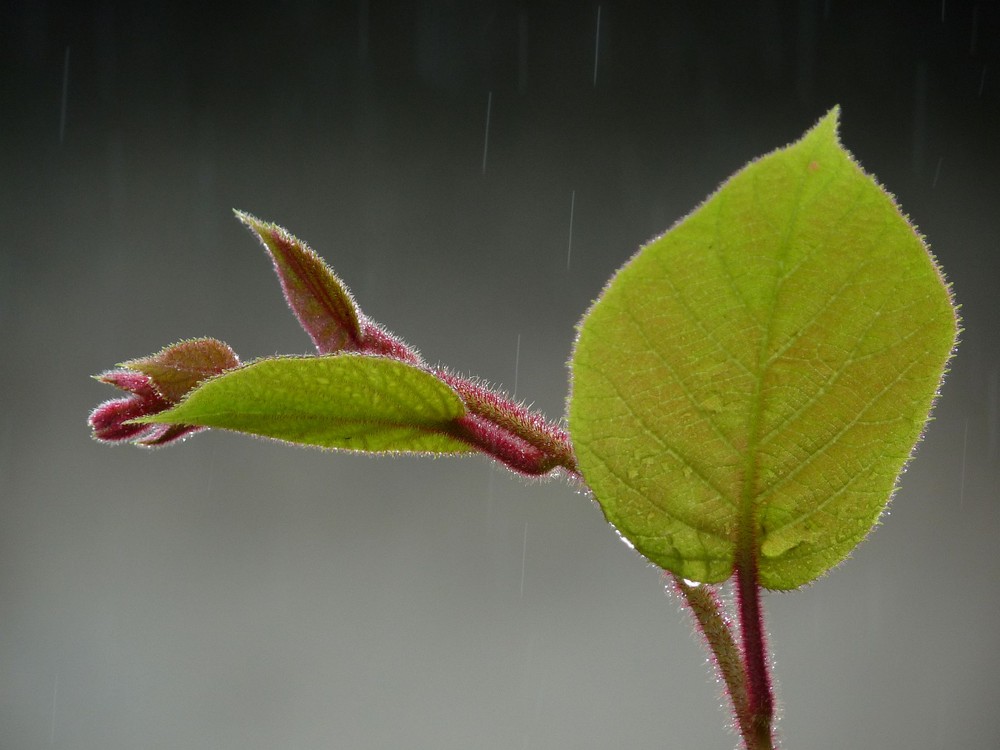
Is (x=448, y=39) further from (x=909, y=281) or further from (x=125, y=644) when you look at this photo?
(x=909, y=281)

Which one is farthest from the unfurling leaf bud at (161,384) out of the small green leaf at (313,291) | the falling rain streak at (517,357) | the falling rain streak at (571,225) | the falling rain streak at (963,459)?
the falling rain streak at (963,459)

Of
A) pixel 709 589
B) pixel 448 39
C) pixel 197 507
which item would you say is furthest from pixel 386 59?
pixel 709 589

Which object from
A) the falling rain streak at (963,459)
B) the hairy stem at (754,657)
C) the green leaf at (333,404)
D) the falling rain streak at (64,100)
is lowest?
the hairy stem at (754,657)

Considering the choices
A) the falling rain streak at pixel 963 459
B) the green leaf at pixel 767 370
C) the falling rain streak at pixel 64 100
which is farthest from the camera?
the falling rain streak at pixel 64 100

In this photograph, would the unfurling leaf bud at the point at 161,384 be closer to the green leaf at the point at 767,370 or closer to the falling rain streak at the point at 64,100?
the green leaf at the point at 767,370

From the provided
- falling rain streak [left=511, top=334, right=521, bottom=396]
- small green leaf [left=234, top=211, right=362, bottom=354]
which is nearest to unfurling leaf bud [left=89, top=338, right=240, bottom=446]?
small green leaf [left=234, top=211, right=362, bottom=354]

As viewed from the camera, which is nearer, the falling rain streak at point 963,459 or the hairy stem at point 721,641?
the hairy stem at point 721,641
